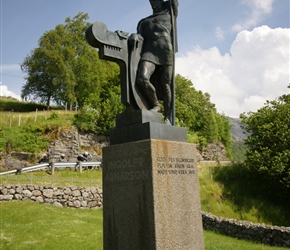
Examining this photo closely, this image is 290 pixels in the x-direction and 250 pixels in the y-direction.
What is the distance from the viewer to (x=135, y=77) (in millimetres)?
5684

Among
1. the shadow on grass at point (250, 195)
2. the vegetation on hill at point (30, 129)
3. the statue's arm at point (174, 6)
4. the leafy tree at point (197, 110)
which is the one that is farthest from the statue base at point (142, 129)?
the leafy tree at point (197, 110)

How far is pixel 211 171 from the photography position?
1100 inches

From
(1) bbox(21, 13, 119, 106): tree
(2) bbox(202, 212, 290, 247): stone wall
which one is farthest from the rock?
(1) bbox(21, 13, 119, 106): tree

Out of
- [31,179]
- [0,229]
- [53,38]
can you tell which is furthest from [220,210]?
[53,38]

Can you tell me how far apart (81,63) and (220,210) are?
2929 cm

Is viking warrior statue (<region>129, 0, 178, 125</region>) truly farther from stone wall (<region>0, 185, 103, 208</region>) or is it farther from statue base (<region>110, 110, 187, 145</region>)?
stone wall (<region>0, 185, 103, 208</region>)

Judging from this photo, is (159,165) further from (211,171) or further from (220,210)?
(211,171)

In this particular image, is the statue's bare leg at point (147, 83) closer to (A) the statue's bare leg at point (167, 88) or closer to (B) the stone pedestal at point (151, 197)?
(A) the statue's bare leg at point (167, 88)

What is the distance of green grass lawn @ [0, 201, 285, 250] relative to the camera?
996 cm

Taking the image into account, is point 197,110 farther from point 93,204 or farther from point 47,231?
point 47,231

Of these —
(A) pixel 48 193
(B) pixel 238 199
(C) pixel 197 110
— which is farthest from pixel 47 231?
(C) pixel 197 110

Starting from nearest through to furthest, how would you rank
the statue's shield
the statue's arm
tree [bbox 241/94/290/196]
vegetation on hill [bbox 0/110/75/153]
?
the statue's shield → the statue's arm → tree [bbox 241/94/290/196] → vegetation on hill [bbox 0/110/75/153]

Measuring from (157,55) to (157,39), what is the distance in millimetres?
307

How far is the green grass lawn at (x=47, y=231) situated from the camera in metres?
9.96
